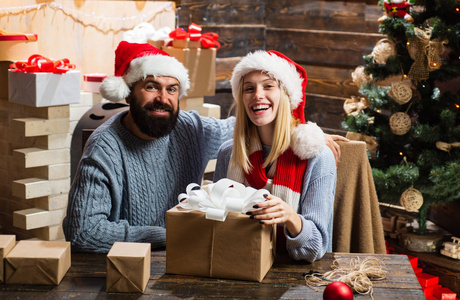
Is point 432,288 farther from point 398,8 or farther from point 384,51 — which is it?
point 398,8

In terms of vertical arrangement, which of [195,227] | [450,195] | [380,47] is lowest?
[450,195]

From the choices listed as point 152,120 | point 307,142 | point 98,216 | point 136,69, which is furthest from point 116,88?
point 307,142

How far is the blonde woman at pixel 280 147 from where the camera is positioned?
6.76 feet

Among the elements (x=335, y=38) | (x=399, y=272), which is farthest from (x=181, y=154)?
(x=335, y=38)

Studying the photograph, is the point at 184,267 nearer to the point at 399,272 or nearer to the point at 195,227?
the point at 195,227

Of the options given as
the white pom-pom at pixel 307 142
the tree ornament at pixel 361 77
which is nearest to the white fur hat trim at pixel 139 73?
the white pom-pom at pixel 307 142

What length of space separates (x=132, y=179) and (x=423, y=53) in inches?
75.0

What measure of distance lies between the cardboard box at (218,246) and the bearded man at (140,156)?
1.24 feet

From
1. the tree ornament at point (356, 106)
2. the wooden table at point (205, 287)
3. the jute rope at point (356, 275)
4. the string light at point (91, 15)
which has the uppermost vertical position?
the string light at point (91, 15)

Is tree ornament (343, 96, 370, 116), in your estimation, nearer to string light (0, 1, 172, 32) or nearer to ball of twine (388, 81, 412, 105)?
ball of twine (388, 81, 412, 105)

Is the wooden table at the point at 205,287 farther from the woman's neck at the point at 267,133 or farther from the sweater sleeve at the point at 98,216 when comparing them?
the woman's neck at the point at 267,133

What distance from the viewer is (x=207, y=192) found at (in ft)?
6.23

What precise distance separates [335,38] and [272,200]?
146 inches

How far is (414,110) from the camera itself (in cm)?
356
